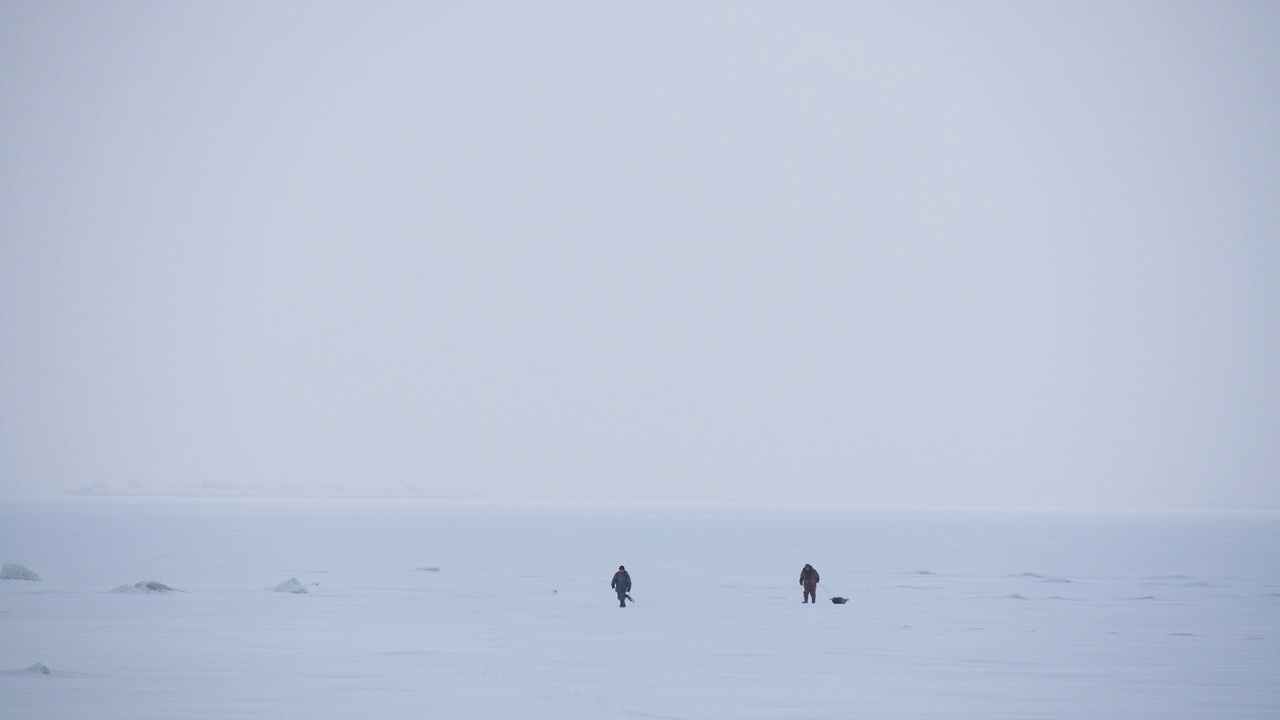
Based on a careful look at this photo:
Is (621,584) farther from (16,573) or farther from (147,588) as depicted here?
(16,573)

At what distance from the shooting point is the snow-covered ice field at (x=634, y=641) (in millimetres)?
20906

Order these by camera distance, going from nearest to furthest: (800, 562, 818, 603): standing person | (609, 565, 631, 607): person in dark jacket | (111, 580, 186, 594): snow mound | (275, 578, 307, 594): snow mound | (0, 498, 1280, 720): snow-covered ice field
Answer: (0, 498, 1280, 720): snow-covered ice field, (609, 565, 631, 607): person in dark jacket, (800, 562, 818, 603): standing person, (111, 580, 186, 594): snow mound, (275, 578, 307, 594): snow mound

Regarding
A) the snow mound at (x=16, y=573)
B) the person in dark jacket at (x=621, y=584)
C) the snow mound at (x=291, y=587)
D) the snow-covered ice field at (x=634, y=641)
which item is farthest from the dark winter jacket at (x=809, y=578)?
the snow mound at (x=16, y=573)

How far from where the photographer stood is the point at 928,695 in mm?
21734

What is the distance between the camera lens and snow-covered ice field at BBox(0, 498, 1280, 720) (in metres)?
20.9

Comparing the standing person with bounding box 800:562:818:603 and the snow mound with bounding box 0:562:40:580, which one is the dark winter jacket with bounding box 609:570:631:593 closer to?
the standing person with bounding box 800:562:818:603

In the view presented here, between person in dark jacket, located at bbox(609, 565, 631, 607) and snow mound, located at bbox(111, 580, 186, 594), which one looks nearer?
person in dark jacket, located at bbox(609, 565, 631, 607)

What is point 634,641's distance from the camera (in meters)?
28.9

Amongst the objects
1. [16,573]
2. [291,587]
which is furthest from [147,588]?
[16,573]

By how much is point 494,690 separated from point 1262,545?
73.7 meters

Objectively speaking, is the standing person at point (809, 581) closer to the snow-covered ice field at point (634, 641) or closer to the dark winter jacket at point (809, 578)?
the dark winter jacket at point (809, 578)

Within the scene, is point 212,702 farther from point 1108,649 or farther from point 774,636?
point 1108,649

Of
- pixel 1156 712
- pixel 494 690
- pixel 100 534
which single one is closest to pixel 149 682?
pixel 494 690

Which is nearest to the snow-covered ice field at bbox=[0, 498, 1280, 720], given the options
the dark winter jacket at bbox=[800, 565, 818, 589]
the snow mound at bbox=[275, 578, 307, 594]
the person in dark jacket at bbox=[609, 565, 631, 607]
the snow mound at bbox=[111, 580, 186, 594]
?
the person in dark jacket at bbox=[609, 565, 631, 607]
